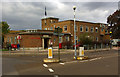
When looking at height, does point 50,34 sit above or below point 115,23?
below

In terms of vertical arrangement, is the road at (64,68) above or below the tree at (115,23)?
below

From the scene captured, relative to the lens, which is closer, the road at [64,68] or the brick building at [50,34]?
the road at [64,68]

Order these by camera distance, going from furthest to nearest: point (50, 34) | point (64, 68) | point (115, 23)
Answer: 1. point (50, 34)
2. point (115, 23)
3. point (64, 68)

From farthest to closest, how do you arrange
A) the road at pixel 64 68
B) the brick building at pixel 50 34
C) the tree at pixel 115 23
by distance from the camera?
the tree at pixel 115 23, the brick building at pixel 50 34, the road at pixel 64 68

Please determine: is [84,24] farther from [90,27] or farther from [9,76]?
[9,76]

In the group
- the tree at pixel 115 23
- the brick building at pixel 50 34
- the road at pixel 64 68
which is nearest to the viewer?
the road at pixel 64 68

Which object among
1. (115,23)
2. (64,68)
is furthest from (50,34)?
(64,68)

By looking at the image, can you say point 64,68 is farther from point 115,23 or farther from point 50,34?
point 115,23

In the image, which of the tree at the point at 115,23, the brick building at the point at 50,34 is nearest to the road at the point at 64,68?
the brick building at the point at 50,34

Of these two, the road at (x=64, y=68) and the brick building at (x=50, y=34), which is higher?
the brick building at (x=50, y=34)

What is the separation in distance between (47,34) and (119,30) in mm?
18621

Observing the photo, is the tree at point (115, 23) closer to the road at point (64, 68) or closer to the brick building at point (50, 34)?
the brick building at point (50, 34)

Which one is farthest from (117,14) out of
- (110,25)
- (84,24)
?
(84,24)

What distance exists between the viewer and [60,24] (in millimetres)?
50906
